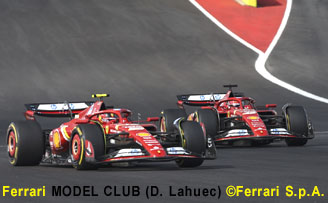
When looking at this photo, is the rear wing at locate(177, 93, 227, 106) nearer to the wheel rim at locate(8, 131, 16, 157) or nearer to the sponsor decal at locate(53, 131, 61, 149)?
the sponsor decal at locate(53, 131, 61, 149)

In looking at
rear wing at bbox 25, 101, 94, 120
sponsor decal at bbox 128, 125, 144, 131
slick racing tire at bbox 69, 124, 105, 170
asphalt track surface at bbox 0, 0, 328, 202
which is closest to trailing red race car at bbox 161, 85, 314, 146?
asphalt track surface at bbox 0, 0, 328, 202

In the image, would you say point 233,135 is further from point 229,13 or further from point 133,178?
point 229,13

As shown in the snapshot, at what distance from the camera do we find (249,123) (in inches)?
867

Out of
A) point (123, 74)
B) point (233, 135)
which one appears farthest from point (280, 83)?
point (233, 135)

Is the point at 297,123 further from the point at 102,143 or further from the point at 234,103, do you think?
the point at 102,143

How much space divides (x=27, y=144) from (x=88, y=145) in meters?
2.23

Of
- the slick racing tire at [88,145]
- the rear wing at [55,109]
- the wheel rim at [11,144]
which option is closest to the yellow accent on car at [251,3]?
the rear wing at [55,109]

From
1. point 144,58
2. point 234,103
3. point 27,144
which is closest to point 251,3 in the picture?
point 144,58

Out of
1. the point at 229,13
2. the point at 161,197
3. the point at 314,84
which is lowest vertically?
the point at 161,197

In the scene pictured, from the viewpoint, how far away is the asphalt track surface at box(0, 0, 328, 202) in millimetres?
37500

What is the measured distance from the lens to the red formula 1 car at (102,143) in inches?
585

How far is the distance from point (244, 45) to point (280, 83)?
8905 millimetres

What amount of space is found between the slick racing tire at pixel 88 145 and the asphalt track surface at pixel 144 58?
4060 millimetres

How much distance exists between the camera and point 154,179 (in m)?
13.4
